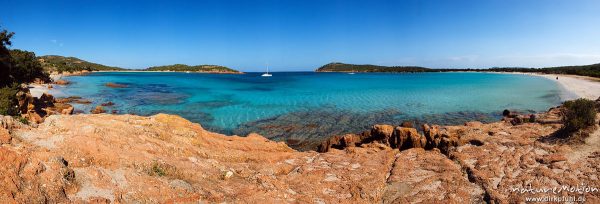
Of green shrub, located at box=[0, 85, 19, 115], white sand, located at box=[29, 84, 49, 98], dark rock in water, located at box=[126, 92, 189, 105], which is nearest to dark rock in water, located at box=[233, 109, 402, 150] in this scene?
green shrub, located at box=[0, 85, 19, 115]

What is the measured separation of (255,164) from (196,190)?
12.3 feet

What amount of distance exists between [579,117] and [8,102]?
30.8 meters

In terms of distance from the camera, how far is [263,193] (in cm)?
893

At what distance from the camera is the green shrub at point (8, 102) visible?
1686 cm

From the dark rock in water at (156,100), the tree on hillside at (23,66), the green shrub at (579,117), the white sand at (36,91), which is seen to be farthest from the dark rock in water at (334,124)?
the white sand at (36,91)

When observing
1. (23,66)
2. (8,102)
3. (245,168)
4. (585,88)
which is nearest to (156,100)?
(23,66)

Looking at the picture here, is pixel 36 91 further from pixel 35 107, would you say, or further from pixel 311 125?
pixel 311 125

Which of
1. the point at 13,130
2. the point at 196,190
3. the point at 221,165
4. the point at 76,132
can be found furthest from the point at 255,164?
the point at 13,130

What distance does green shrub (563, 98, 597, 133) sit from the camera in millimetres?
14648

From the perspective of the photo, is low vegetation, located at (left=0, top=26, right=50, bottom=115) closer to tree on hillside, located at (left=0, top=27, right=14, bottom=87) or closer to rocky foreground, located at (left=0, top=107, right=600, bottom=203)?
tree on hillside, located at (left=0, top=27, right=14, bottom=87)

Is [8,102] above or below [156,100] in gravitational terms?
above

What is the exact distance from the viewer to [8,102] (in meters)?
18.5

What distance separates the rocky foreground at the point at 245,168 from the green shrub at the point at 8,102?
9.34 m

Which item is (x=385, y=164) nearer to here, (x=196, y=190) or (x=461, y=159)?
(x=461, y=159)
